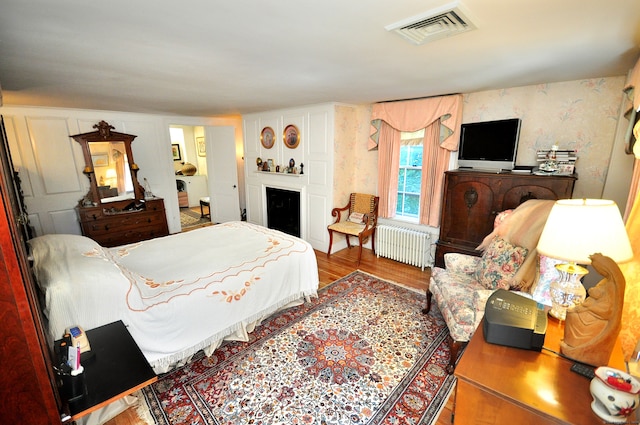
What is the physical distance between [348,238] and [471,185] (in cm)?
211

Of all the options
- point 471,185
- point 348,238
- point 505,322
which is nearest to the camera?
point 505,322

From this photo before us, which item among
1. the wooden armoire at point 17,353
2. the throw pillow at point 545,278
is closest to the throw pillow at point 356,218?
the throw pillow at point 545,278

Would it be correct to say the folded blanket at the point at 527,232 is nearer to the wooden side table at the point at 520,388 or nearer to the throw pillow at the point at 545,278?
the throw pillow at the point at 545,278

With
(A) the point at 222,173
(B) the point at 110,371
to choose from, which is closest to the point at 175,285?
(B) the point at 110,371

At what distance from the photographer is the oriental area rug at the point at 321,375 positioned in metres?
1.75

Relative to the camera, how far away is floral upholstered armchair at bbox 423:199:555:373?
200 centimetres

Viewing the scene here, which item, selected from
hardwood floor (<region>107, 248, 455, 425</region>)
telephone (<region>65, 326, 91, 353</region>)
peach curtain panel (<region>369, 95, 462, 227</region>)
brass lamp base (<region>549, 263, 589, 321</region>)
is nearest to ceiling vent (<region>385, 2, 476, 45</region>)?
brass lamp base (<region>549, 263, 589, 321</region>)

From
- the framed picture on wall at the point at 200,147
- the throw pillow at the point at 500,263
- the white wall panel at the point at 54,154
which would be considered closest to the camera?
the throw pillow at the point at 500,263

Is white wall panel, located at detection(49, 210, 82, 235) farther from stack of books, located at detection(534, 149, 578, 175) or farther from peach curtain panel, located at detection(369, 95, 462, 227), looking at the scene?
stack of books, located at detection(534, 149, 578, 175)

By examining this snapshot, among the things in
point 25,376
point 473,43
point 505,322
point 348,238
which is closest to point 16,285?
point 25,376

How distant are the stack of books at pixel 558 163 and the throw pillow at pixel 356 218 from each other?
2222 millimetres

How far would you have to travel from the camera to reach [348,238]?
4.59 meters

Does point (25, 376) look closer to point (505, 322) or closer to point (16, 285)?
point (16, 285)

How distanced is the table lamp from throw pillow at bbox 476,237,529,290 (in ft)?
2.82
